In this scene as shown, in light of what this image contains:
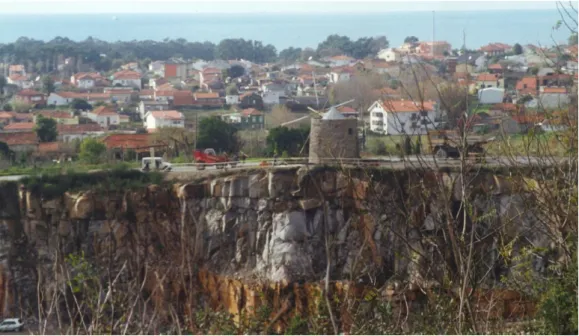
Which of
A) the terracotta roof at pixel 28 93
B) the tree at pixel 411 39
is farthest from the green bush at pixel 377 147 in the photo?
the tree at pixel 411 39

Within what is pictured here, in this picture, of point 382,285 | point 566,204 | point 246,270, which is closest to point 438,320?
point 566,204

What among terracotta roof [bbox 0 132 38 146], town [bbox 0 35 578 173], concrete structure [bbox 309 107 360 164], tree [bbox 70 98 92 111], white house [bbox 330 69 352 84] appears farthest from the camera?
white house [bbox 330 69 352 84]

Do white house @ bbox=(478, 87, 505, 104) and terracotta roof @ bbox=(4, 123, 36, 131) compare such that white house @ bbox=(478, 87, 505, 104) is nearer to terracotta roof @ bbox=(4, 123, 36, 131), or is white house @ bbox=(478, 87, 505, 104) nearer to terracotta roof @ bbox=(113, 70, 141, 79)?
terracotta roof @ bbox=(4, 123, 36, 131)

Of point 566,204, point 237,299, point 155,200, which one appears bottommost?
point 237,299

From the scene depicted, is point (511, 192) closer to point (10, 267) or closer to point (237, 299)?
point (237, 299)

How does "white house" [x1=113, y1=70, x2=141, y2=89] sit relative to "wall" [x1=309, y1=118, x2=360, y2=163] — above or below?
below

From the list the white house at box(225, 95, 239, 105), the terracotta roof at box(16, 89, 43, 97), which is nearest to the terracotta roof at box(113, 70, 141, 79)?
the terracotta roof at box(16, 89, 43, 97)

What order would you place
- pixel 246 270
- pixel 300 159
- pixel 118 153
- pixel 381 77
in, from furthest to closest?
pixel 381 77 → pixel 118 153 → pixel 300 159 → pixel 246 270
